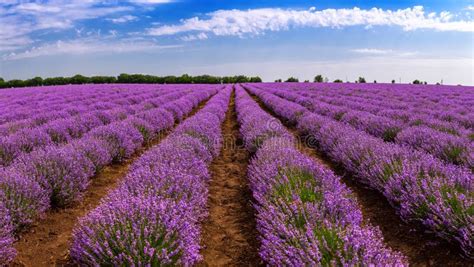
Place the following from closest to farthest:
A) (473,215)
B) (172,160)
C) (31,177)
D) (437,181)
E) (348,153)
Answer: (473,215) < (437,181) < (31,177) < (172,160) < (348,153)

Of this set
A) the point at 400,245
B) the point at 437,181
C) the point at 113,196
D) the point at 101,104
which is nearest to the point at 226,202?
the point at 113,196

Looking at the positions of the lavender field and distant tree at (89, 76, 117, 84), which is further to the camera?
distant tree at (89, 76, 117, 84)

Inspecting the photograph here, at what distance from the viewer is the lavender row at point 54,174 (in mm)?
3416

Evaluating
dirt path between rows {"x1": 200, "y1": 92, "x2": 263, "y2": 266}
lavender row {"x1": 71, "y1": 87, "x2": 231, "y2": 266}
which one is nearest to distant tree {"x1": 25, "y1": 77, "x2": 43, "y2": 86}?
dirt path between rows {"x1": 200, "y1": 92, "x2": 263, "y2": 266}

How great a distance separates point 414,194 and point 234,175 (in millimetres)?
2811

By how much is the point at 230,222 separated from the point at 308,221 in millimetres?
1249

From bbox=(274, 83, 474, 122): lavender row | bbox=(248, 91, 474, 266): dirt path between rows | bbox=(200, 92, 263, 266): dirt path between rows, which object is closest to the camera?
bbox=(248, 91, 474, 266): dirt path between rows

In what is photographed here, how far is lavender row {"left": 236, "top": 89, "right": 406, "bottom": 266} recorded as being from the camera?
219 centimetres

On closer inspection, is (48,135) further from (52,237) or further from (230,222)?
(230,222)

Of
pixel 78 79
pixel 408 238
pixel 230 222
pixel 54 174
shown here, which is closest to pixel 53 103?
pixel 54 174

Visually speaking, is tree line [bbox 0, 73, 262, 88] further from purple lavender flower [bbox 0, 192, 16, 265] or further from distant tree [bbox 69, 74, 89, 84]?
purple lavender flower [bbox 0, 192, 16, 265]

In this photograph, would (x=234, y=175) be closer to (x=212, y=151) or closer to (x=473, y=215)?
(x=212, y=151)

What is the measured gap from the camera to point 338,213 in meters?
3.01

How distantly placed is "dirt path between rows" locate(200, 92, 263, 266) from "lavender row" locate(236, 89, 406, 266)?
0.24 meters
